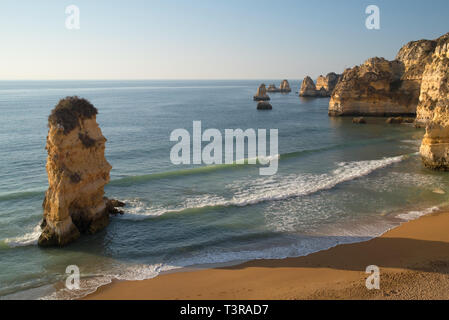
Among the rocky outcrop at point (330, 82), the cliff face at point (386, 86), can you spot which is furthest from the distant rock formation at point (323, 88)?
the cliff face at point (386, 86)

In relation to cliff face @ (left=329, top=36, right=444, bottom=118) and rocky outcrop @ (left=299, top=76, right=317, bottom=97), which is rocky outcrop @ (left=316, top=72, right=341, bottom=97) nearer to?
rocky outcrop @ (left=299, top=76, right=317, bottom=97)

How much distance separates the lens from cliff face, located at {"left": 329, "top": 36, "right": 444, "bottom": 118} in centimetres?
5612

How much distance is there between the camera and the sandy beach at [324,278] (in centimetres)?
1090

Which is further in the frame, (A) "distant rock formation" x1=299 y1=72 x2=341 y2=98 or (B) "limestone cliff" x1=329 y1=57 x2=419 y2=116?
(A) "distant rock formation" x1=299 y1=72 x2=341 y2=98

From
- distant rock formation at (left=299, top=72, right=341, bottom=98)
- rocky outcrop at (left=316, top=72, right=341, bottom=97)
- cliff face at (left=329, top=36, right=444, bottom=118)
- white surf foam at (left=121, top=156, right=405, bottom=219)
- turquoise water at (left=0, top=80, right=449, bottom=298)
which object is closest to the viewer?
turquoise water at (left=0, top=80, right=449, bottom=298)

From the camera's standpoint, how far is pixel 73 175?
50.2 ft

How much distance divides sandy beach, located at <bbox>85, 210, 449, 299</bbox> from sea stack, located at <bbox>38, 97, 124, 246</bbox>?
4597 mm

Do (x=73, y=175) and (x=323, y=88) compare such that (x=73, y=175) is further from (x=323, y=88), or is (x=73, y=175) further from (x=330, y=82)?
(x=323, y=88)

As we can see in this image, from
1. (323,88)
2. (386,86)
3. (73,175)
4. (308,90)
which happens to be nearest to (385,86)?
(386,86)

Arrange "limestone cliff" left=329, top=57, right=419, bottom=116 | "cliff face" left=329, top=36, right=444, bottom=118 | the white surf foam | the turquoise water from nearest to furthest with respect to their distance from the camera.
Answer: the turquoise water → the white surf foam → "cliff face" left=329, top=36, right=444, bottom=118 → "limestone cliff" left=329, top=57, right=419, bottom=116

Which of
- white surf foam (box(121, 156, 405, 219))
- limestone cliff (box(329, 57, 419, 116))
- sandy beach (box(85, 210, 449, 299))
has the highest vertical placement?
limestone cliff (box(329, 57, 419, 116))

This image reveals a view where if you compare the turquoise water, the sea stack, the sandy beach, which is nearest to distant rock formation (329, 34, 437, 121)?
the turquoise water

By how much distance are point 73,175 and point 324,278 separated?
10.9 meters
